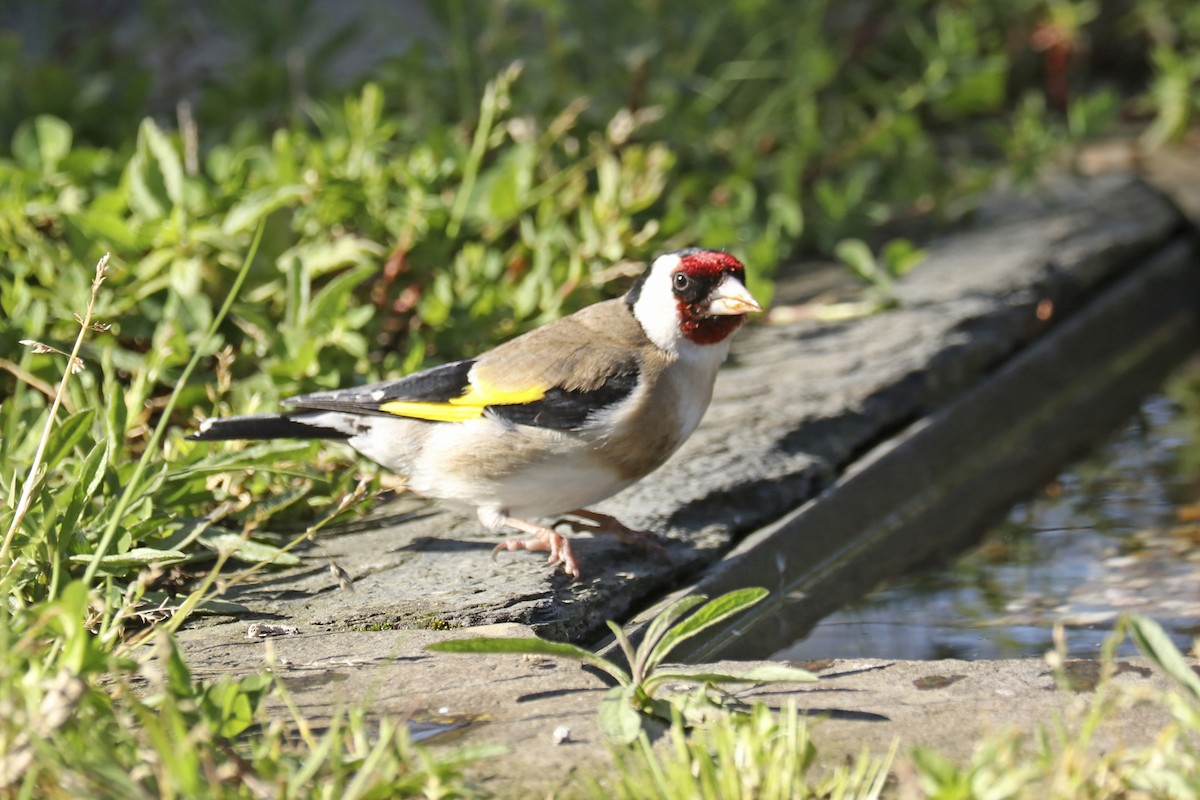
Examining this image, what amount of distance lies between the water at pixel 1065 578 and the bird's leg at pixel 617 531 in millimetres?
361

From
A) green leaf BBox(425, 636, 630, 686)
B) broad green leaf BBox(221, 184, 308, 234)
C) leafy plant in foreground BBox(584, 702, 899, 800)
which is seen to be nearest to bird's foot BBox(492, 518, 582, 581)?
green leaf BBox(425, 636, 630, 686)

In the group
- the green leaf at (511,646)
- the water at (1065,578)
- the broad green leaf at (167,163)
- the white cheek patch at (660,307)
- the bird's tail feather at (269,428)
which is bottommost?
the water at (1065,578)

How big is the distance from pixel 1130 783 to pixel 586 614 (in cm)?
124

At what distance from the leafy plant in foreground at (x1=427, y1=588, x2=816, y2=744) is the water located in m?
0.80

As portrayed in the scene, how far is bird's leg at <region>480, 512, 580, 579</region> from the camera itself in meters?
3.17

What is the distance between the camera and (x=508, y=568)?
126 inches

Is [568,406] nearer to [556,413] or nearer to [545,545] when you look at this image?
[556,413]

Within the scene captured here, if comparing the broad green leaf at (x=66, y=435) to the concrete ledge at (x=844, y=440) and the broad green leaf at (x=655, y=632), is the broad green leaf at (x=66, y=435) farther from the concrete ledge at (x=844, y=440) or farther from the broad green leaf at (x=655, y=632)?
the broad green leaf at (x=655, y=632)

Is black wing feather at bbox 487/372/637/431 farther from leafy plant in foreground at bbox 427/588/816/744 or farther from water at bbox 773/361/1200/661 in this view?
leafy plant in foreground at bbox 427/588/816/744

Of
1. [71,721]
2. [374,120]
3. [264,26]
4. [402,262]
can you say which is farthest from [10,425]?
[264,26]

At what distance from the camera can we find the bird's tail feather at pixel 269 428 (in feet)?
10.6

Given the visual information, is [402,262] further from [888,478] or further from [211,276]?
[888,478]

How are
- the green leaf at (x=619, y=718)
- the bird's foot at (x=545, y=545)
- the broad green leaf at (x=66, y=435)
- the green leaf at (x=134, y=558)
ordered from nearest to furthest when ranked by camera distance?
the green leaf at (x=619, y=718) → the green leaf at (x=134, y=558) → the broad green leaf at (x=66, y=435) → the bird's foot at (x=545, y=545)

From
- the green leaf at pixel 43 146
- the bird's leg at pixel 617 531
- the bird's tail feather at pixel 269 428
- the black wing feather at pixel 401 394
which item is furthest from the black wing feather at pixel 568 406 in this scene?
the green leaf at pixel 43 146
